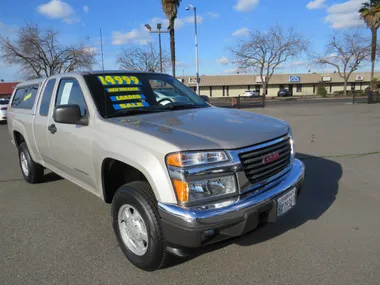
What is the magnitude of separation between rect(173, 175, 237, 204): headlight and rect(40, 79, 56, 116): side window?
111 inches

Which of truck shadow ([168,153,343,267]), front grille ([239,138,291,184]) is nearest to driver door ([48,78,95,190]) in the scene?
truck shadow ([168,153,343,267])

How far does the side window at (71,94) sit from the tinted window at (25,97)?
1.05m

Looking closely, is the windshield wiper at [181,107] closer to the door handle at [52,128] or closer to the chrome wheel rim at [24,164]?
the door handle at [52,128]

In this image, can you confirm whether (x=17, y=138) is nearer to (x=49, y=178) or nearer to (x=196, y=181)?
(x=49, y=178)

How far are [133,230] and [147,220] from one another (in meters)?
0.44

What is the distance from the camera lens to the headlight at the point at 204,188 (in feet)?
7.77

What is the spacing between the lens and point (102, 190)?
128 inches

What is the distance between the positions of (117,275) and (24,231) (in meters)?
1.62

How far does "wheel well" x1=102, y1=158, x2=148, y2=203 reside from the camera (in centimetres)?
311

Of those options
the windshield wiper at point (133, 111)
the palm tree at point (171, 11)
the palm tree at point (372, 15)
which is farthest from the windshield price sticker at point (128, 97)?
the palm tree at point (372, 15)

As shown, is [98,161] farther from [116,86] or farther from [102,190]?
[116,86]

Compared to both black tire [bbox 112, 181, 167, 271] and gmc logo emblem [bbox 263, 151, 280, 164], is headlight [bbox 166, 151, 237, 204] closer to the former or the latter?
black tire [bbox 112, 181, 167, 271]

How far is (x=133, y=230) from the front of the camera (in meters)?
2.91

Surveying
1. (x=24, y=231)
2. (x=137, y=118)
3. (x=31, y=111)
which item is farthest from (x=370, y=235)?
(x=31, y=111)
